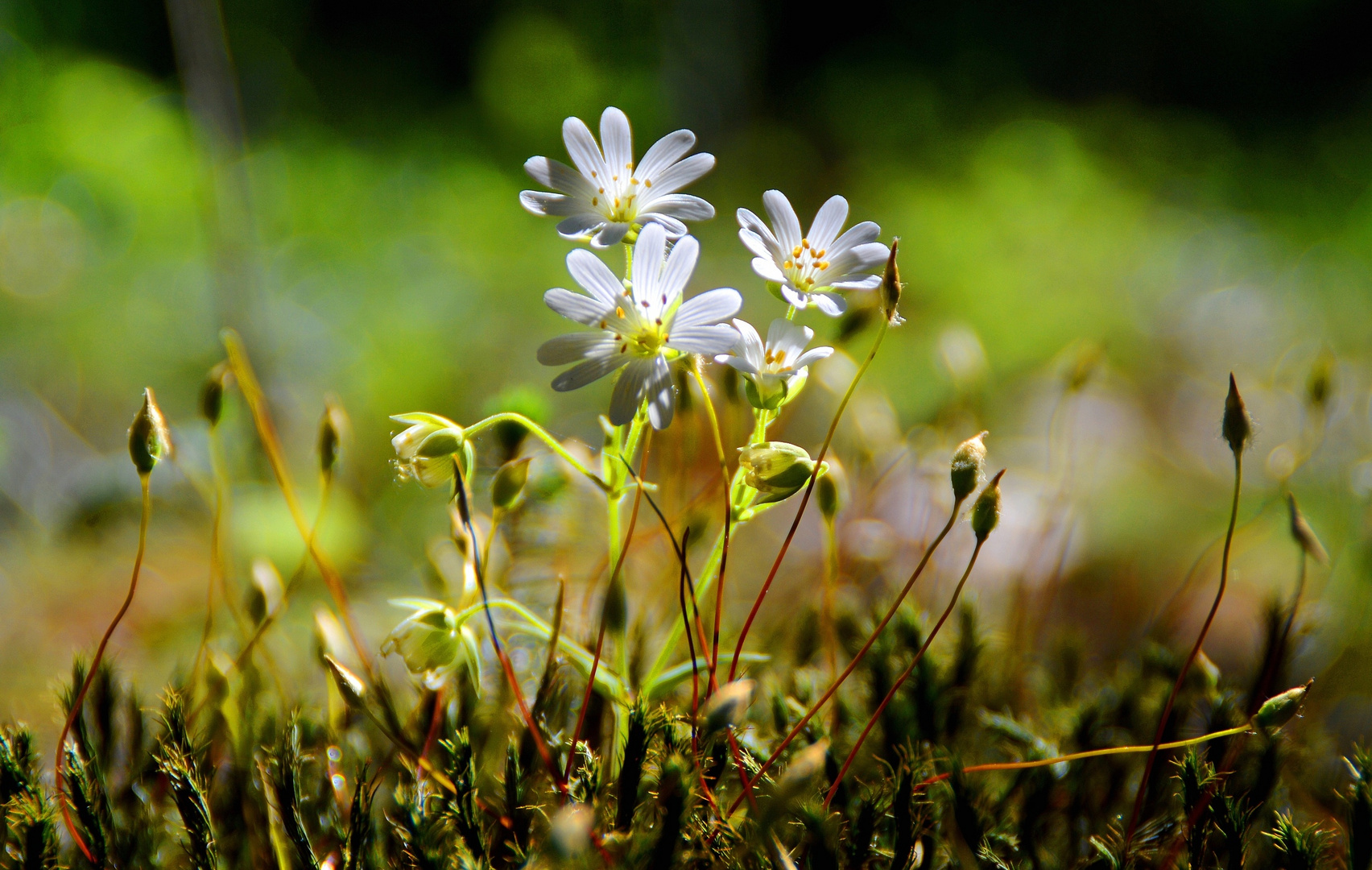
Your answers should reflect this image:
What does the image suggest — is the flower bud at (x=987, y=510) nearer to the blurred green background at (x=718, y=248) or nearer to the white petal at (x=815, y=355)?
the white petal at (x=815, y=355)

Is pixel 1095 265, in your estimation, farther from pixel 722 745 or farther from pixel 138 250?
pixel 138 250

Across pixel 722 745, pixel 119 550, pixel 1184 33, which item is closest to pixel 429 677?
pixel 722 745

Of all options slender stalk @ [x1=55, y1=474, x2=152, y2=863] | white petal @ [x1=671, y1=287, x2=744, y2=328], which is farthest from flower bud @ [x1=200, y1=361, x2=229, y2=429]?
white petal @ [x1=671, y1=287, x2=744, y2=328]

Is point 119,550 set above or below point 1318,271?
below

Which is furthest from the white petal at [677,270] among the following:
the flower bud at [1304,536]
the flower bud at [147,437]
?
the flower bud at [1304,536]

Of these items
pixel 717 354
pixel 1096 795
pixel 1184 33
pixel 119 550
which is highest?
pixel 1184 33

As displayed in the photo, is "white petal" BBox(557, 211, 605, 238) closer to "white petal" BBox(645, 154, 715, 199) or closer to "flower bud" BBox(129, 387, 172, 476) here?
"white petal" BBox(645, 154, 715, 199)
